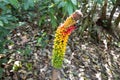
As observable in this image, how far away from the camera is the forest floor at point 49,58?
330cm

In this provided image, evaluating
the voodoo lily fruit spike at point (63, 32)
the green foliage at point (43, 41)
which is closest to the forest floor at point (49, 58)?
the green foliage at point (43, 41)

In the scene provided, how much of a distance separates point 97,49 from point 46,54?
876mm

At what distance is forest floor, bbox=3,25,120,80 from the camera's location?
3.30 metres

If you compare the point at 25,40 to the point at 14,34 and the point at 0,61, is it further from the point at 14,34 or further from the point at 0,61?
the point at 0,61

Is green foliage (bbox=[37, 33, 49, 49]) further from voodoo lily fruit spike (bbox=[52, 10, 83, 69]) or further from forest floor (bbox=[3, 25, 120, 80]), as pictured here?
voodoo lily fruit spike (bbox=[52, 10, 83, 69])

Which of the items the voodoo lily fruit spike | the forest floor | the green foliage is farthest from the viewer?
the green foliage

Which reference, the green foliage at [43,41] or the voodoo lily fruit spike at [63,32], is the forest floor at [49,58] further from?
the voodoo lily fruit spike at [63,32]

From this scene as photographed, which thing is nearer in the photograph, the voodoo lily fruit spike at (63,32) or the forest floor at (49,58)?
the voodoo lily fruit spike at (63,32)

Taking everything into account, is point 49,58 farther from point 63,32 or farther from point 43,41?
point 63,32

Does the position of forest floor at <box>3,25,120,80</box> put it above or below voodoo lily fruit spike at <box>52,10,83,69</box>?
above

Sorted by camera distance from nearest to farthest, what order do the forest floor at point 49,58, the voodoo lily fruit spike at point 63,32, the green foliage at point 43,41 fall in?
the voodoo lily fruit spike at point 63,32, the forest floor at point 49,58, the green foliage at point 43,41

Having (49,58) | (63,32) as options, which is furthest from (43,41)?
(63,32)

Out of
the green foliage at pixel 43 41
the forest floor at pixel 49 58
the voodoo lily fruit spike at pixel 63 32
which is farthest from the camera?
the green foliage at pixel 43 41

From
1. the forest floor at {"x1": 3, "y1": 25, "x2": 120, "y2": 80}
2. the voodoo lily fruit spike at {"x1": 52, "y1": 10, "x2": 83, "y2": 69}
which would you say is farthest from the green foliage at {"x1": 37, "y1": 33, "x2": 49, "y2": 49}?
the voodoo lily fruit spike at {"x1": 52, "y1": 10, "x2": 83, "y2": 69}
